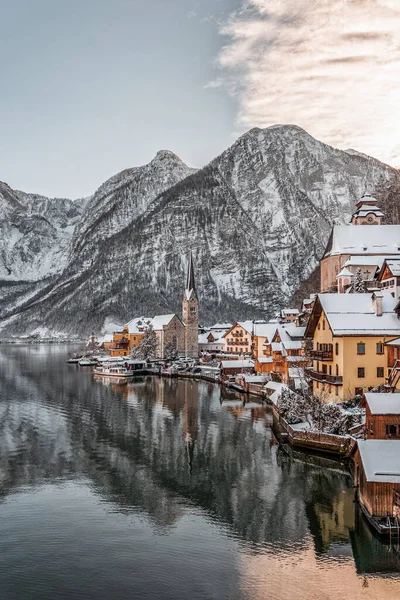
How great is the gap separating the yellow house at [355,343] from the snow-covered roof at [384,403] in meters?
13.6

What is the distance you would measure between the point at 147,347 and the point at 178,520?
8515 cm

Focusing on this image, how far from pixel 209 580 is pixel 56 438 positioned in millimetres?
25245

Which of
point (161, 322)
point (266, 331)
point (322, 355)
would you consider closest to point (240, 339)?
point (161, 322)

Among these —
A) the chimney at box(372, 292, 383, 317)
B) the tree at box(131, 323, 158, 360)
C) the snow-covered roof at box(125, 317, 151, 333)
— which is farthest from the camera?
the snow-covered roof at box(125, 317, 151, 333)

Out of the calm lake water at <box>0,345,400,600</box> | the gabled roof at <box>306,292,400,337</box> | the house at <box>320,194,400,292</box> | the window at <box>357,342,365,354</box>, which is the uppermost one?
the house at <box>320,194,400,292</box>

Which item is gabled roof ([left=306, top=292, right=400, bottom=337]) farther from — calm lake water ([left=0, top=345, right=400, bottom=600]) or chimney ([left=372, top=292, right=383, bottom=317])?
calm lake water ([left=0, top=345, right=400, bottom=600])

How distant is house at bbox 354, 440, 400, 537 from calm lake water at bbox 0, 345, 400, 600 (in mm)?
785

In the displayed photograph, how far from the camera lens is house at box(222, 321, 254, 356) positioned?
3932 inches

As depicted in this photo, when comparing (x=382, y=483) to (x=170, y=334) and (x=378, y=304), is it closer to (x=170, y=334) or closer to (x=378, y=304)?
(x=378, y=304)

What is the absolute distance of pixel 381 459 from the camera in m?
22.5

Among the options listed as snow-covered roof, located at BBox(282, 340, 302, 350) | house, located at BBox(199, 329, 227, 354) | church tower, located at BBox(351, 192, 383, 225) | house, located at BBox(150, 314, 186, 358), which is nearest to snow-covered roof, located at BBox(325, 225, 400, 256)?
church tower, located at BBox(351, 192, 383, 225)

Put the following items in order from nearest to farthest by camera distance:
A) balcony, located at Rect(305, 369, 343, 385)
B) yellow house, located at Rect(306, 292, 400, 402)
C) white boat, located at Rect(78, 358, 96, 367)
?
yellow house, located at Rect(306, 292, 400, 402)
balcony, located at Rect(305, 369, 343, 385)
white boat, located at Rect(78, 358, 96, 367)

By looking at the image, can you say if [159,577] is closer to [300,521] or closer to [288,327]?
[300,521]

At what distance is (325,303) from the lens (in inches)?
1700
